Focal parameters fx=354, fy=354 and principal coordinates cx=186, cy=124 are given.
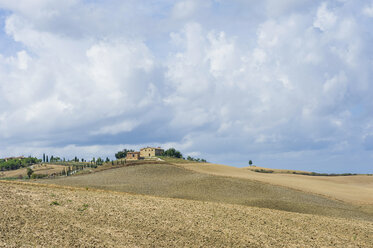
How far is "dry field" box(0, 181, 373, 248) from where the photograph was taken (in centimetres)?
2281

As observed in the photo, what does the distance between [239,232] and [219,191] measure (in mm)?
23980

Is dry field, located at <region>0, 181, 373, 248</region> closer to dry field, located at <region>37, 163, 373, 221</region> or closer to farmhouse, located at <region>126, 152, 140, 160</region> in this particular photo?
dry field, located at <region>37, 163, 373, 221</region>

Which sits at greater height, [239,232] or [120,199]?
[120,199]

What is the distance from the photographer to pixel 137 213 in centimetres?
2959

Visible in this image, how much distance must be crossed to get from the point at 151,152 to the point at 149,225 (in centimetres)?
13081

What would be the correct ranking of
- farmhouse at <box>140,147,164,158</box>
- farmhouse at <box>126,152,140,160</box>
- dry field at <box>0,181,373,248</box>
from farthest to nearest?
farmhouse at <box>140,147,164,158</box> → farmhouse at <box>126,152,140,160</box> → dry field at <box>0,181,373,248</box>

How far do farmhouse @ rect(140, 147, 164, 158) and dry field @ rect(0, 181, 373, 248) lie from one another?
120 m

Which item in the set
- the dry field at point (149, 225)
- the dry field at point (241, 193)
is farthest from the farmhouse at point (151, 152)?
the dry field at point (149, 225)

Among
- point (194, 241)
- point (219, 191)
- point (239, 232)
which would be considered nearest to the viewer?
point (194, 241)

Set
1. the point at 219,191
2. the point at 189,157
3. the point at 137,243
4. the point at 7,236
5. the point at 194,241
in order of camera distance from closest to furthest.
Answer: the point at 7,236
the point at 137,243
the point at 194,241
the point at 219,191
the point at 189,157

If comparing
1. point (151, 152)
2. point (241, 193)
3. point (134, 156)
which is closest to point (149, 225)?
point (241, 193)

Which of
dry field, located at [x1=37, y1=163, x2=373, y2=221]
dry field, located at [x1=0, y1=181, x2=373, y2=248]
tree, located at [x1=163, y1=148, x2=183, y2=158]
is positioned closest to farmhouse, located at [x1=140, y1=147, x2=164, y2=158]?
tree, located at [x1=163, y1=148, x2=183, y2=158]

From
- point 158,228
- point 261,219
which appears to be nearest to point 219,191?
point 261,219

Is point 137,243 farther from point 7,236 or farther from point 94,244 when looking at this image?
point 7,236
